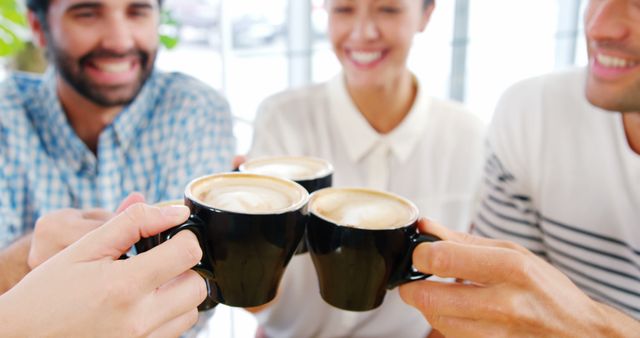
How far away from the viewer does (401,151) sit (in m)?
1.54

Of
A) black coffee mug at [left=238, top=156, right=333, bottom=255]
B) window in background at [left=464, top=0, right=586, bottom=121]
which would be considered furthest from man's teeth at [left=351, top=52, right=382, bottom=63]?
window in background at [left=464, top=0, right=586, bottom=121]

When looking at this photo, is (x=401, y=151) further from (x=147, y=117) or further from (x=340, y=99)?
(x=147, y=117)

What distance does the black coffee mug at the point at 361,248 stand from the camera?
728mm

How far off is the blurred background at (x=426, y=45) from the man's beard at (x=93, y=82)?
4.65ft

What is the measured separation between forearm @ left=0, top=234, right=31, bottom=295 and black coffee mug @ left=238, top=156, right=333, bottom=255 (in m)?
0.43

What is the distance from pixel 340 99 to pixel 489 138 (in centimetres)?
48

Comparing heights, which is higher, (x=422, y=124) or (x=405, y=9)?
(x=405, y=9)

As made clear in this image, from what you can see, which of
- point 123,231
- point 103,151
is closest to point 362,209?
point 123,231

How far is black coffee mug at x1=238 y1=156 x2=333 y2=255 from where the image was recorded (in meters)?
0.93

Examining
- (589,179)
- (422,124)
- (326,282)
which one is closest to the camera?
(326,282)

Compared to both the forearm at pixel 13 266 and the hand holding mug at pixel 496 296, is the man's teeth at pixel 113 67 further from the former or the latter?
the hand holding mug at pixel 496 296

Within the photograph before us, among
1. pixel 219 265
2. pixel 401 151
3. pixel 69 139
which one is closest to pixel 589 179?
pixel 401 151

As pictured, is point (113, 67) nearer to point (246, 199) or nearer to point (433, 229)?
point (246, 199)

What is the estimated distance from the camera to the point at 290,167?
3.41ft
